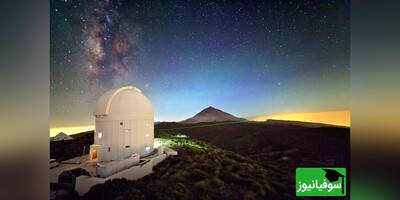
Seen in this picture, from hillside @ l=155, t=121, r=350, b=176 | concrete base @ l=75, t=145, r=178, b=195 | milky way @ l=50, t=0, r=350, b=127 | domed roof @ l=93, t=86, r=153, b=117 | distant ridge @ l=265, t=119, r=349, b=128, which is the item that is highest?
milky way @ l=50, t=0, r=350, b=127

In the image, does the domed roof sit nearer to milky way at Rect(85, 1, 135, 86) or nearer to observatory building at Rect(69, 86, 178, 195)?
observatory building at Rect(69, 86, 178, 195)

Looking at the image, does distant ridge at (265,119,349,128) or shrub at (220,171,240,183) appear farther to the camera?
distant ridge at (265,119,349,128)

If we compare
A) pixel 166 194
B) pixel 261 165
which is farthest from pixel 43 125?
pixel 261 165

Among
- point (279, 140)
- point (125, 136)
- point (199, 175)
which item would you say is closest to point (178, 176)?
point (199, 175)

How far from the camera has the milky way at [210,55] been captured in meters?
3.30

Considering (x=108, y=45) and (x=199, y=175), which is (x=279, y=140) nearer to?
(x=199, y=175)

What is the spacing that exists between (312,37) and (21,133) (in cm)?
475

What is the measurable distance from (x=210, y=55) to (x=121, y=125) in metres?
1.92

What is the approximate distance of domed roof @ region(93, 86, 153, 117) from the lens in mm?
3307

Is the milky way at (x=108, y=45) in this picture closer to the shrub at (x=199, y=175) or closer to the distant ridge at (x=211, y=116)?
the distant ridge at (x=211, y=116)

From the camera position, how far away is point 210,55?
355cm

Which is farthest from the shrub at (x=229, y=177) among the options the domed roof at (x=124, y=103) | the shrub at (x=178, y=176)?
the domed roof at (x=124, y=103)

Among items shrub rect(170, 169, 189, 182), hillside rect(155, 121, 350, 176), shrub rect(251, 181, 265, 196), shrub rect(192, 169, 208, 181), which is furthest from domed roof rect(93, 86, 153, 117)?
shrub rect(251, 181, 265, 196)

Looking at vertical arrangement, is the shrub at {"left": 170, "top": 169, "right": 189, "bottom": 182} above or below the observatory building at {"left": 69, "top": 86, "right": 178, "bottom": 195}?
below
